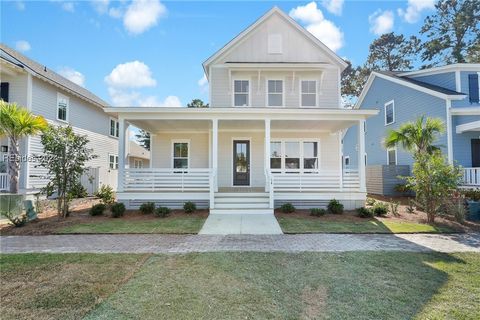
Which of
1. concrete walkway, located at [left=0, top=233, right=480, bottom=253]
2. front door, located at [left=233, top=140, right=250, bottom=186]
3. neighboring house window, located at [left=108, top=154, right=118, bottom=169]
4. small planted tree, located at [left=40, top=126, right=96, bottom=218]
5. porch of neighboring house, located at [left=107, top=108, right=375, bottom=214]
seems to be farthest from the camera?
neighboring house window, located at [left=108, top=154, right=118, bottom=169]

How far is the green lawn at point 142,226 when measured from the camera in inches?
302

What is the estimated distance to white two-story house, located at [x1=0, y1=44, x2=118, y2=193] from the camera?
12755 millimetres

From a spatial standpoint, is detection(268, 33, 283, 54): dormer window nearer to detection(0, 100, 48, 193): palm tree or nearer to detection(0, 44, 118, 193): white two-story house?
detection(0, 44, 118, 193): white two-story house

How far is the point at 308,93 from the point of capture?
45.6 feet

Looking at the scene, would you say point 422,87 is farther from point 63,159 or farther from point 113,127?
point 113,127

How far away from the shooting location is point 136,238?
695 centimetres

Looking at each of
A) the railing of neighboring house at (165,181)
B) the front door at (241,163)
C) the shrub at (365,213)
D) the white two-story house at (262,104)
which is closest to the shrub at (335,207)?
the shrub at (365,213)

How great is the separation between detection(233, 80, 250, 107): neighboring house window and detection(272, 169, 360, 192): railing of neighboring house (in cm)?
485

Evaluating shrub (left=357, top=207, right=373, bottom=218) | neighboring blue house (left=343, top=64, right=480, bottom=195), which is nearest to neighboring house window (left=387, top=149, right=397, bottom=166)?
neighboring blue house (left=343, top=64, right=480, bottom=195)

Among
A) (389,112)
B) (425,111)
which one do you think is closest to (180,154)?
(425,111)

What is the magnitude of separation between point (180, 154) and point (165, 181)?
3.28m

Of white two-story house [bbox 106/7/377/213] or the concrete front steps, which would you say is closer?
the concrete front steps

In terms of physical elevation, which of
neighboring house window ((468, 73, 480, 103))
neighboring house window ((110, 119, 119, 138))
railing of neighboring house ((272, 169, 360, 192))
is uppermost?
neighboring house window ((468, 73, 480, 103))

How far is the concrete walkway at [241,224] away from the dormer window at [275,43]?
9.08 metres
